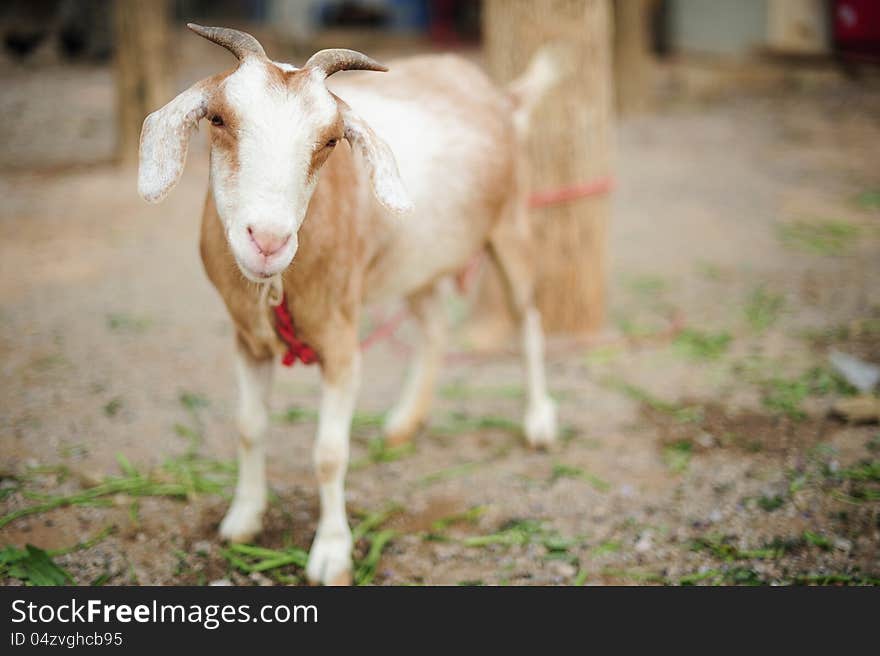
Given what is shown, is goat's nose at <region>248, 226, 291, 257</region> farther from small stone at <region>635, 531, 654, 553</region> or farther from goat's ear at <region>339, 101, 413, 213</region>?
small stone at <region>635, 531, 654, 553</region>

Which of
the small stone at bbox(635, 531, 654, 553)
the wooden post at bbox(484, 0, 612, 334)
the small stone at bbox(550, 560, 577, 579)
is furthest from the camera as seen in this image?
the wooden post at bbox(484, 0, 612, 334)

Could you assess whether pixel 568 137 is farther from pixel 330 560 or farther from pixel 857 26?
pixel 857 26

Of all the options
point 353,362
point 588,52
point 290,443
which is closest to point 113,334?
point 290,443

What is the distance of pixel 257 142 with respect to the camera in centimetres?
224

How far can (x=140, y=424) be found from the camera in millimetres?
3871

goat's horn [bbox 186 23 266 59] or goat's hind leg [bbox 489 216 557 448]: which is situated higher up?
goat's horn [bbox 186 23 266 59]

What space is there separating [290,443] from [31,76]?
9496 mm

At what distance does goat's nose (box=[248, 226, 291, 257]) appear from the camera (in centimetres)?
218

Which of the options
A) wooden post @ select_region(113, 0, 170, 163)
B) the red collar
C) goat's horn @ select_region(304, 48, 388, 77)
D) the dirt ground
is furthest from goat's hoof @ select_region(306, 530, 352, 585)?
wooden post @ select_region(113, 0, 170, 163)

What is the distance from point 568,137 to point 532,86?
0.61 metres

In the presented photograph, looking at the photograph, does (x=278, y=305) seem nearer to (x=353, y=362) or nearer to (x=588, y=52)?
(x=353, y=362)

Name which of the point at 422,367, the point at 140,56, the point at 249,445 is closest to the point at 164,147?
the point at 249,445

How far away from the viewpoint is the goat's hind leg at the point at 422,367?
4035 millimetres

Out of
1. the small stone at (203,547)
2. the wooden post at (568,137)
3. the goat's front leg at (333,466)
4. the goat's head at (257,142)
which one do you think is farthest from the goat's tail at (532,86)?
the small stone at (203,547)
